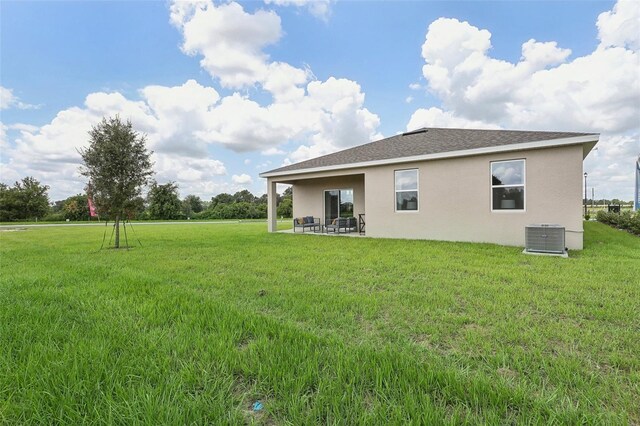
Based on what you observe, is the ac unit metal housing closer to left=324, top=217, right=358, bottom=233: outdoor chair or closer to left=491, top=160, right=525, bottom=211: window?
left=491, top=160, right=525, bottom=211: window

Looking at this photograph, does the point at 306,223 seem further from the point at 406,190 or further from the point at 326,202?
the point at 406,190

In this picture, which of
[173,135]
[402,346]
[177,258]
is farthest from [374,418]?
[173,135]

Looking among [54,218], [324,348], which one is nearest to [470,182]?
[324,348]

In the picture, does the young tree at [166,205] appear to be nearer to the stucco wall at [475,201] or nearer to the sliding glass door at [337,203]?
the sliding glass door at [337,203]

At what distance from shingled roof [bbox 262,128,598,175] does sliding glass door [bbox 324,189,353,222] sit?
2.23 metres

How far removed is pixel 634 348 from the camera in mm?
2605

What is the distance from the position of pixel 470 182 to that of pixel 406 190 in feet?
7.44

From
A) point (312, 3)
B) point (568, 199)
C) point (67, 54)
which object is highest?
point (312, 3)

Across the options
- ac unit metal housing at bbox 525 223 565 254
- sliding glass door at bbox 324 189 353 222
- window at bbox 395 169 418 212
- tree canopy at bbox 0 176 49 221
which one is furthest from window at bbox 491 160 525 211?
tree canopy at bbox 0 176 49 221

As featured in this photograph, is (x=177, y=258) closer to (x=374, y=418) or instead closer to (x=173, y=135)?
(x=374, y=418)

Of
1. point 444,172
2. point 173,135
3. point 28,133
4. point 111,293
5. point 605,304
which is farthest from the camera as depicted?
point 173,135

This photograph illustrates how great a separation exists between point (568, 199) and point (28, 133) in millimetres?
26878

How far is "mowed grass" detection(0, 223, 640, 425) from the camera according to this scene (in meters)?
1.83

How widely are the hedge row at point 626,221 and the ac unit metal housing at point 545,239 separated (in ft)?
31.2
